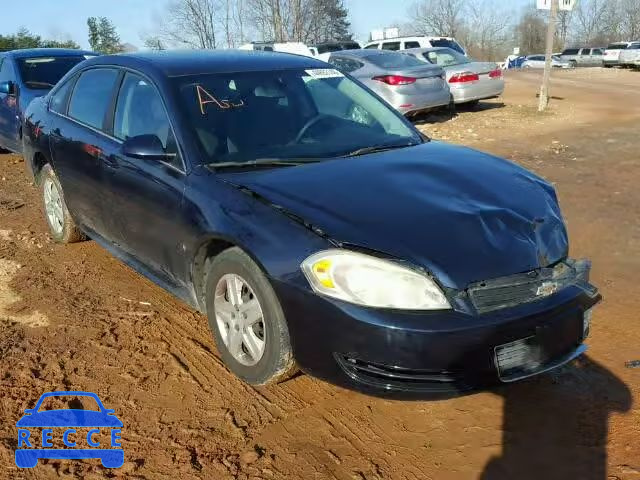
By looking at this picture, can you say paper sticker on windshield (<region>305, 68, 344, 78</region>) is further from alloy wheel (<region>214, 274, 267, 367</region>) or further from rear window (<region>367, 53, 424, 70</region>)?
rear window (<region>367, 53, 424, 70</region>)

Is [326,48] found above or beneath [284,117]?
above

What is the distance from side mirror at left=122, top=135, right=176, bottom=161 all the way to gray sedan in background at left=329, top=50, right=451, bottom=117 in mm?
9062

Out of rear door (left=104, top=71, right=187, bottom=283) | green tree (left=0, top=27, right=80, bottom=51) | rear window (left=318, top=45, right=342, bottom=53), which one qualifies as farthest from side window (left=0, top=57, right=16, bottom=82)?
green tree (left=0, top=27, right=80, bottom=51)

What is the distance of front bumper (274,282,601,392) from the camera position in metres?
2.59

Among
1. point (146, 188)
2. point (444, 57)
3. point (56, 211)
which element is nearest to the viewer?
point (146, 188)

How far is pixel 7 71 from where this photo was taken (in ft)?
30.7

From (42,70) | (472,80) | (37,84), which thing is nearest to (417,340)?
(37,84)

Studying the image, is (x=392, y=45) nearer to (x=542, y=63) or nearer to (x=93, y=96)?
(x=93, y=96)

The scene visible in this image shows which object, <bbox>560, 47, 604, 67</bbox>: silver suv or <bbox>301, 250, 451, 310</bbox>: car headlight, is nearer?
<bbox>301, 250, 451, 310</bbox>: car headlight

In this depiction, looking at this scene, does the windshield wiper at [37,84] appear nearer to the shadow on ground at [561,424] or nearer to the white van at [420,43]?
the shadow on ground at [561,424]

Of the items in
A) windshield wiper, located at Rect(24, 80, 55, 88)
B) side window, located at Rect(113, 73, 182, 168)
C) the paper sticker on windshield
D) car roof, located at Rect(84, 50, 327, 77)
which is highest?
car roof, located at Rect(84, 50, 327, 77)

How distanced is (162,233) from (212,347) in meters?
0.73

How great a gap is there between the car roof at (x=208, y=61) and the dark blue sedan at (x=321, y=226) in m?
0.02

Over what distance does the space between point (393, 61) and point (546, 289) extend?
11.0 metres
